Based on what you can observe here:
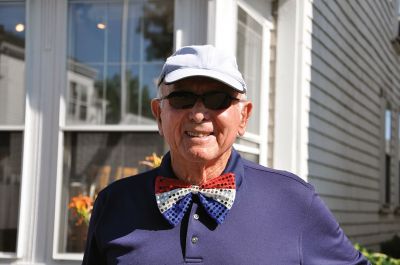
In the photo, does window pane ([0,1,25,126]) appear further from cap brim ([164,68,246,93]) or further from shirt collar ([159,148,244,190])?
cap brim ([164,68,246,93])

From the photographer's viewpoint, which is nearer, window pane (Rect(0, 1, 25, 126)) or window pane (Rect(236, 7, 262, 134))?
window pane (Rect(0, 1, 25, 126))

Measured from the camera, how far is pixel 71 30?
5039 mm

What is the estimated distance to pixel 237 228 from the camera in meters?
1.93

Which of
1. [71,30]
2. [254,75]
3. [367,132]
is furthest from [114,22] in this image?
[367,132]

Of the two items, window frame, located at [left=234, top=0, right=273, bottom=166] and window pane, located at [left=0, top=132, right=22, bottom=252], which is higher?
window frame, located at [left=234, top=0, right=273, bottom=166]

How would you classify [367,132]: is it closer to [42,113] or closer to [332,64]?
[332,64]

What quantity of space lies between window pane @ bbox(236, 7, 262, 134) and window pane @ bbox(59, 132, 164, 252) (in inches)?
37.0

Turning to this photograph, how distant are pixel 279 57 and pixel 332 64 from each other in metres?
1.52

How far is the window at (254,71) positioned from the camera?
523 centimetres

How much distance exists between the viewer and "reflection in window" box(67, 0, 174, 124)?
16.3 ft

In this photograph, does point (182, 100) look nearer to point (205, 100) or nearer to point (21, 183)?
point (205, 100)

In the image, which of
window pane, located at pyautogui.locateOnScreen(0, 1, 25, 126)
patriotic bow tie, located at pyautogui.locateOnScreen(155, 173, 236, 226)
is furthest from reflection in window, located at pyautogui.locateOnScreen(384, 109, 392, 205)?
patriotic bow tie, located at pyautogui.locateOnScreen(155, 173, 236, 226)

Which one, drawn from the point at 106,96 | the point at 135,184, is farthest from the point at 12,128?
the point at 135,184

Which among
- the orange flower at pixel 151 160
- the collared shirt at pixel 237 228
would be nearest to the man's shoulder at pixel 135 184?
the collared shirt at pixel 237 228
